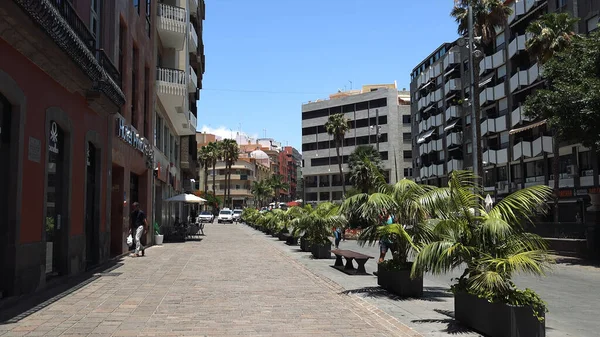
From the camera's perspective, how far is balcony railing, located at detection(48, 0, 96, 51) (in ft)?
33.9

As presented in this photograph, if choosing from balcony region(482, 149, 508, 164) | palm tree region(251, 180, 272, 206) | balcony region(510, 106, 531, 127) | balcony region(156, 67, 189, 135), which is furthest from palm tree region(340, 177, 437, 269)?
palm tree region(251, 180, 272, 206)

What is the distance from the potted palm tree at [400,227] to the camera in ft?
32.1

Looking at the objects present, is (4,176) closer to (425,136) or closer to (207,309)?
(207,309)

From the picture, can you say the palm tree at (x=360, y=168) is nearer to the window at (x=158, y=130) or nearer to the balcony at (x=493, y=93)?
the balcony at (x=493, y=93)

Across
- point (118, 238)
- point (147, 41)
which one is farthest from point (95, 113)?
point (147, 41)

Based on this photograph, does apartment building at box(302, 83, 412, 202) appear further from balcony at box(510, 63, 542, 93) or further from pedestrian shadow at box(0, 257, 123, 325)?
pedestrian shadow at box(0, 257, 123, 325)

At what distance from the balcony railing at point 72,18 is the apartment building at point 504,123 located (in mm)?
22644

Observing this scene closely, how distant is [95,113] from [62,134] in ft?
7.98

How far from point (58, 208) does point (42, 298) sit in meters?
3.04

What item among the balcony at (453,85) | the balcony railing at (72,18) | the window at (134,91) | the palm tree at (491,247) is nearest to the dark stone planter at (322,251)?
the window at (134,91)

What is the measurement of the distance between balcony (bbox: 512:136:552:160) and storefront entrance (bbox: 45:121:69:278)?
1393 inches

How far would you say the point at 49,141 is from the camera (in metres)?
10.9

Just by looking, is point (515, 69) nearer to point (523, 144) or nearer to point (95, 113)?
point (523, 144)

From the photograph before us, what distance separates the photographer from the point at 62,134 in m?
12.1
